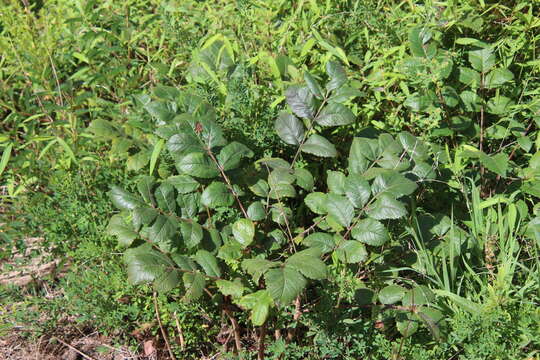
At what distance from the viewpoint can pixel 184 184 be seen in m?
2.17

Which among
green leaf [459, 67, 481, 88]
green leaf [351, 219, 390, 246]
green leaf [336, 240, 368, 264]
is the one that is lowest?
green leaf [336, 240, 368, 264]

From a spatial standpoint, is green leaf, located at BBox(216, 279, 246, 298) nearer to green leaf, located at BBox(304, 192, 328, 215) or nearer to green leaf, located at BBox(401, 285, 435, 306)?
green leaf, located at BBox(304, 192, 328, 215)

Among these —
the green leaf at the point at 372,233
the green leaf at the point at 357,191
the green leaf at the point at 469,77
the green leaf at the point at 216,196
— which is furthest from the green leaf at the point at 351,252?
the green leaf at the point at 469,77

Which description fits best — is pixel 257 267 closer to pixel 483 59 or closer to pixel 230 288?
pixel 230 288

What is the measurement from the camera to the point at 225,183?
7.29 feet

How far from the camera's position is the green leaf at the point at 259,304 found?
1.86m

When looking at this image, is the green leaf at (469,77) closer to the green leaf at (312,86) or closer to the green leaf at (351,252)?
the green leaf at (312,86)

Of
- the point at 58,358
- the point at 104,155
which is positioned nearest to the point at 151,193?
the point at 104,155

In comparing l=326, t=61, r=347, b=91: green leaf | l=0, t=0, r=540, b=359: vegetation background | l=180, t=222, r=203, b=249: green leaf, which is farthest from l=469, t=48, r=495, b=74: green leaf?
l=180, t=222, r=203, b=249: green leaf

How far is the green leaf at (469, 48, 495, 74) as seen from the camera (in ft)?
8.31

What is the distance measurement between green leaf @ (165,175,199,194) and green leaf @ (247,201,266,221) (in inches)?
8.4

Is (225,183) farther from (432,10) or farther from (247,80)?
(432,10)

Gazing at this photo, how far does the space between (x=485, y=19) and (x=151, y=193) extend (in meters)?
1.68

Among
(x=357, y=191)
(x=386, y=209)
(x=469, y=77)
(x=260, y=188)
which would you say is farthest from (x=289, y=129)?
(x=469, y=77)
